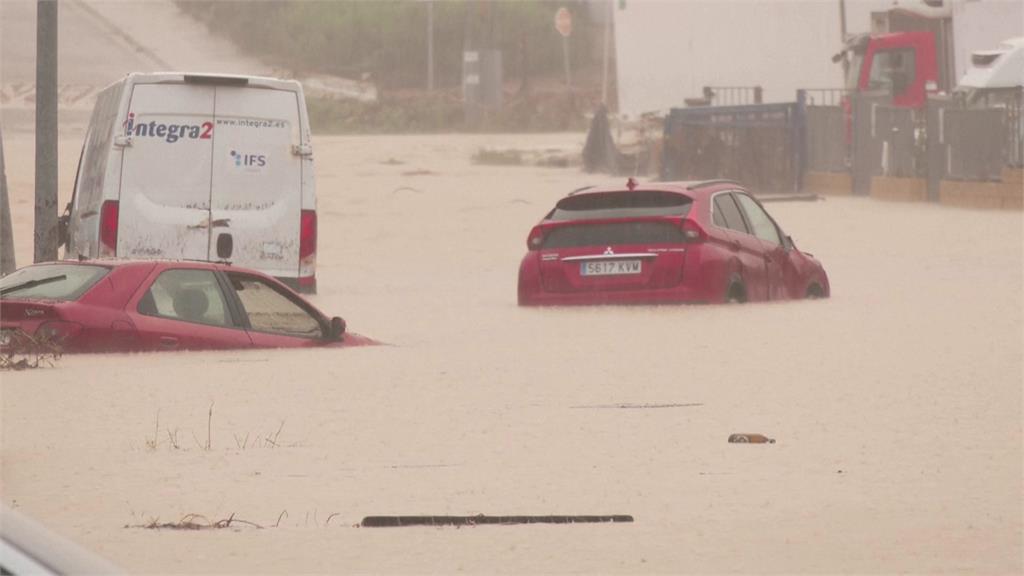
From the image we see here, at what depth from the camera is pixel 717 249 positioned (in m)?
18.8

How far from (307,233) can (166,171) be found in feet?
5.47

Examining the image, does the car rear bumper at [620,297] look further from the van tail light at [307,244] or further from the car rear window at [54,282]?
the car rear window at [54,282]

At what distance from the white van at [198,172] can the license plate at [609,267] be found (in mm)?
2713

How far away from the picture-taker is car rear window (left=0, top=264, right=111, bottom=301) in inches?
547

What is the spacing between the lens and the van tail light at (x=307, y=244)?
2016cm

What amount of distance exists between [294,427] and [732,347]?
5335mm

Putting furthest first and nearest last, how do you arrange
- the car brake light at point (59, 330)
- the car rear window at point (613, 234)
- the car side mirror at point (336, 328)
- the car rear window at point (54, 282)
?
the car rear window at point (613, 234)
the car side mirror at point (336, 328)
the car rear window at point (54, 282)
the car brake light at point (59, 330)

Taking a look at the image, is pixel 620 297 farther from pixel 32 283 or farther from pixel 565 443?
pixel 565 443

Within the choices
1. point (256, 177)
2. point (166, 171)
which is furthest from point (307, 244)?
point (166, 171)

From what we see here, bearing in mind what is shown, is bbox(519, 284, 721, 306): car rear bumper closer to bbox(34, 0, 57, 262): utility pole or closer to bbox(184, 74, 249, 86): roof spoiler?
bbox(184, 74, 249, 86): roof spoiler

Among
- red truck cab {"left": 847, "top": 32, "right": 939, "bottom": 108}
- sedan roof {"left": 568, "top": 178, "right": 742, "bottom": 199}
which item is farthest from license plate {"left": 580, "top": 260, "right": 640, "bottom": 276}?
red truck cab {"left": 847, "top": 32, "right": 939, "bottom": 108}

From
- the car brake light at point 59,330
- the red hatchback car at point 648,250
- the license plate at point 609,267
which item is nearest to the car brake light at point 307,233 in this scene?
the red hatchback car at point 648,250

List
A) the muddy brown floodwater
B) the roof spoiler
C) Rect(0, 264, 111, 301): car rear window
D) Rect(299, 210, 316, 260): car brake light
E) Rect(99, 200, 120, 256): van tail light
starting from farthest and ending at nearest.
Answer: Rect(299, 210, 316, 260): car brake light
the roof spoiler
Rect(99, 200, 120, 256): van tail light
Rect(0, 264, 111, 301): car rear window
the muddy brown floodwater

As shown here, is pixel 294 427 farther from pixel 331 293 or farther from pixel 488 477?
pixel 331 293
